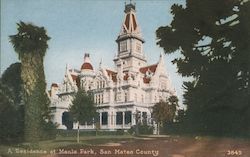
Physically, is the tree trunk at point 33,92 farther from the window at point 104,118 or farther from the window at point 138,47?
the window at point 138,47

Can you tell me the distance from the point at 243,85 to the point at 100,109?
4.77ft

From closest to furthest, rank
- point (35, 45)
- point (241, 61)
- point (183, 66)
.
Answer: point (241, 61) → point (183, 66) → point (35, 45)

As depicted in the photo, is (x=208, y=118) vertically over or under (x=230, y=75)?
under

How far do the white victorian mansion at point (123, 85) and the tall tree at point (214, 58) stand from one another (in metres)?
0.25

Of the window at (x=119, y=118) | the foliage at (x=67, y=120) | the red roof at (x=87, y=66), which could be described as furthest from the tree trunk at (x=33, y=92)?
the window at (x=119, y=118)

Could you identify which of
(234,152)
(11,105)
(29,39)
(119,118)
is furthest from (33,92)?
(234,152)

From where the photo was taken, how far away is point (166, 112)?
3.84 meters

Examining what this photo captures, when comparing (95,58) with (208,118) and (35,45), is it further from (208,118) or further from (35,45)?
(208,118)

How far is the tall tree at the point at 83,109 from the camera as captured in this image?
3.93 meters

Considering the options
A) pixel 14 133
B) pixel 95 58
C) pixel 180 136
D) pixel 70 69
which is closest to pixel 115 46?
pixel 95 58

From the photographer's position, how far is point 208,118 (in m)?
3.73

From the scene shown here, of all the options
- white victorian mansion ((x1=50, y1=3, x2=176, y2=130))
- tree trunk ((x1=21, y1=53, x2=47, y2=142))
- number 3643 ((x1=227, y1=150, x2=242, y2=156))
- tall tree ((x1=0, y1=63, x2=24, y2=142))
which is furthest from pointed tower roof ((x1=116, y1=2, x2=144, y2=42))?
number 3643 ((x1=227, y1=150, x2=242, y2=156))

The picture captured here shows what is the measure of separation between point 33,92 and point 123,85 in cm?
97

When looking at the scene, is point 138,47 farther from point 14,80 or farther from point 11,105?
point 11,105
